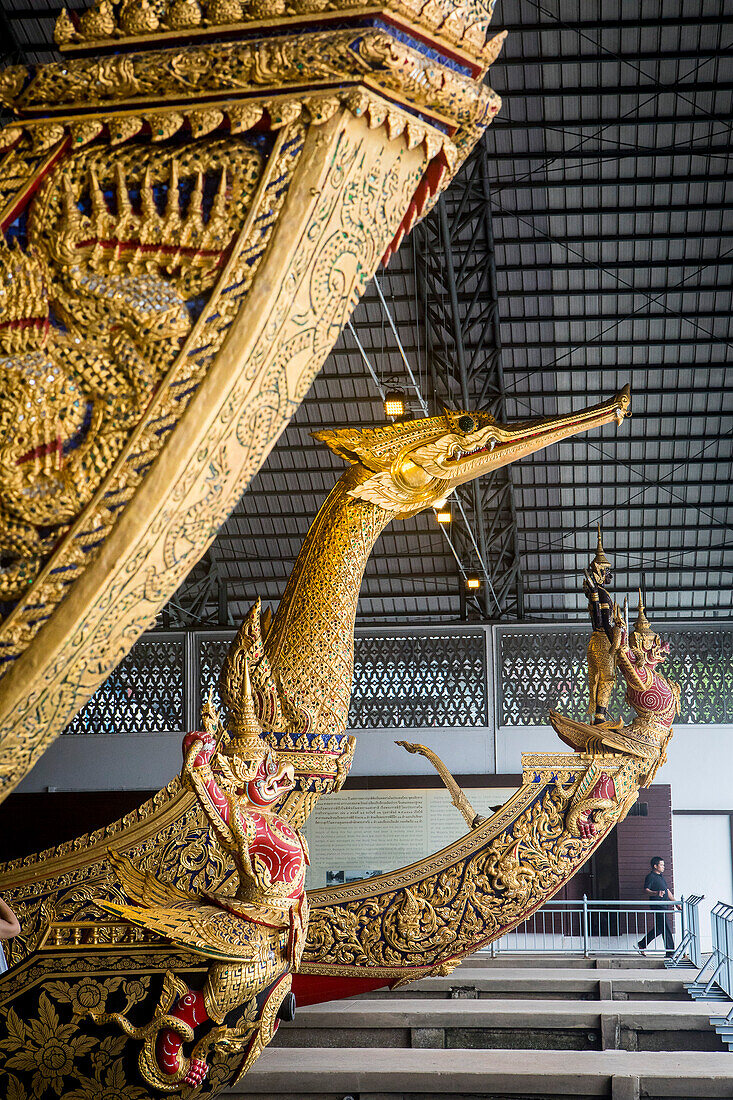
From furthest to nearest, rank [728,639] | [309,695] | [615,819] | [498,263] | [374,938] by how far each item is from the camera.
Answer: [728,639]
[498,263]
[615,819]
[374,938]
[309,695]

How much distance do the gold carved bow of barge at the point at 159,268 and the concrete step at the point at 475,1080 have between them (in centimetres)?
396

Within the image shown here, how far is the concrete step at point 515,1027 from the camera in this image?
6227 mm

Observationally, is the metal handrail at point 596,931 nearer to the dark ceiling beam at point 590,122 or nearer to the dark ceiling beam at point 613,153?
the dark ceiling beam at point 613,153

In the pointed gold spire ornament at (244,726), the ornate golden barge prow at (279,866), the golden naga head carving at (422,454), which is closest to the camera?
the ornate golden barge prow at (279,866)

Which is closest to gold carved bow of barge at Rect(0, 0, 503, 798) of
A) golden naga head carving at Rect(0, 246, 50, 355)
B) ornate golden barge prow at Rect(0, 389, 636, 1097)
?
golden naga head carving at Rect(0, 246, 50, 355)

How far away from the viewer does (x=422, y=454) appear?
527cm

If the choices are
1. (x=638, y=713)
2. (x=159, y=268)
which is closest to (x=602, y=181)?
(x=638, y=713)

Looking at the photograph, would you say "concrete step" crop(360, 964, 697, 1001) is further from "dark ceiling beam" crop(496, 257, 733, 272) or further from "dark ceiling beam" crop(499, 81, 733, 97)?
"dark ceiling beam" crop(499, 81, 733, 97)

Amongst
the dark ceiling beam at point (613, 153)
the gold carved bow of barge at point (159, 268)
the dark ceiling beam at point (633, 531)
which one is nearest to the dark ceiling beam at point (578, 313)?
the dark ceiling beam at point (613, 153)

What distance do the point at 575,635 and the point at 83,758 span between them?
7929 millimetres

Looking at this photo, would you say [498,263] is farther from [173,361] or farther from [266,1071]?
[173,361]

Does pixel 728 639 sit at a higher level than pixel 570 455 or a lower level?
lower

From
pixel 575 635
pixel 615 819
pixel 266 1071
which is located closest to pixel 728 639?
pixel 575 635

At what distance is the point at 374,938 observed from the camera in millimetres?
6039
